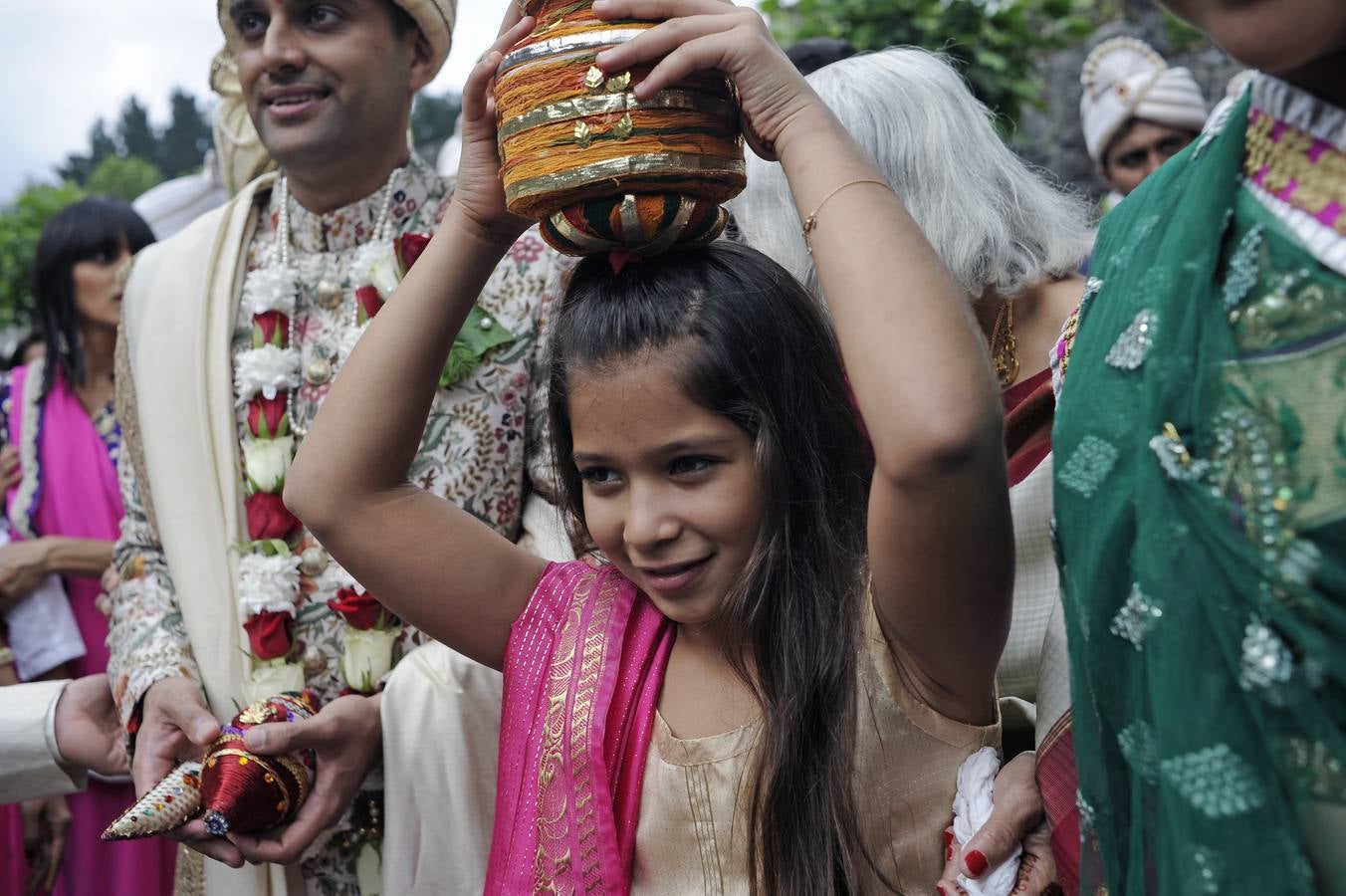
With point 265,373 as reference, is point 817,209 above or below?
above

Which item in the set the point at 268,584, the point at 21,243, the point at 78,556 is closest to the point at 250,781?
the point at 268,584

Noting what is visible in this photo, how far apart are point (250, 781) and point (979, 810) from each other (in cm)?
130

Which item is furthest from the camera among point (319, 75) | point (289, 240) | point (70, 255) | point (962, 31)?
point (962, 31)

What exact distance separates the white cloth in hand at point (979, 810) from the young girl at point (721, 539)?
27 mm

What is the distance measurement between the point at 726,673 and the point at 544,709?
0.27 m

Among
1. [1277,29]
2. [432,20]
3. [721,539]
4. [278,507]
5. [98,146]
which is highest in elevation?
[1277,29]

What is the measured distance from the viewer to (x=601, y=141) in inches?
59.2

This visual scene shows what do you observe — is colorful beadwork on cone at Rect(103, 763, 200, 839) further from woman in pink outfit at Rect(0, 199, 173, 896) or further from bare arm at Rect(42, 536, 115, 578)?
bare arm at Rect(42, 536, 115, 578)

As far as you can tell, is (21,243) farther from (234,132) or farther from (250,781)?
(250,781)

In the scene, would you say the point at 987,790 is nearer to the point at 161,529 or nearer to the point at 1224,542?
the point at 1224,542

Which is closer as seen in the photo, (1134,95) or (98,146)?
Result: (1134,95)

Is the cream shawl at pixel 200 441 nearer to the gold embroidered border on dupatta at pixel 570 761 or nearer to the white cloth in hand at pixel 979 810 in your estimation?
the gold embroidered border on dupatta at pixel 570 761

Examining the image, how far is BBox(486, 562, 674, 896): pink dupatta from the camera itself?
175 centimetres

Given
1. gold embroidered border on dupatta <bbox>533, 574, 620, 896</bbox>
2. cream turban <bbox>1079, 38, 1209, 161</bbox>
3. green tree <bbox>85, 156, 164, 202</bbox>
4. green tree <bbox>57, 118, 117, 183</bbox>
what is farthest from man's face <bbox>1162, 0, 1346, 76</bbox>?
green tree <bbox>57, 118, 117, 183</bbox>
